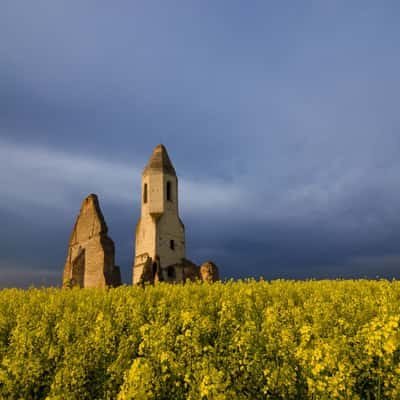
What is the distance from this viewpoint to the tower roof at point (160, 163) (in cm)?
3838

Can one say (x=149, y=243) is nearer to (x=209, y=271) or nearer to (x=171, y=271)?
(x=171, y=271)

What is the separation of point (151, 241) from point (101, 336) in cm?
2992

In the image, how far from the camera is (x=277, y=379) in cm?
394

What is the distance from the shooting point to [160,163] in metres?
38.7

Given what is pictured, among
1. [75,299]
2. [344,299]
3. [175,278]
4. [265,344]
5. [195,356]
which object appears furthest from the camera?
[175,278]

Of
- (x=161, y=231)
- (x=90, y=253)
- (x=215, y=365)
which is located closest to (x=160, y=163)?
(x=161, y=231)

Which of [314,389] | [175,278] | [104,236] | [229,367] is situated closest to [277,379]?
[314,389]

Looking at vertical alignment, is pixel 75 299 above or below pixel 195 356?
above

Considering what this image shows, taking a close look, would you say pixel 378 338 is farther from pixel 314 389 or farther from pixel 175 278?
pixel 175 278

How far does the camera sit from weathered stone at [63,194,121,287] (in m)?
26.7

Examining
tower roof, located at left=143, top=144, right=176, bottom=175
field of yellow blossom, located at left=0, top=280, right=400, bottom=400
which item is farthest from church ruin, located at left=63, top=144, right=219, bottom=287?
field of yellow blossom, located at left=0, top=280, right=400, bottom=400

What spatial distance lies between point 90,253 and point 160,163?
13819 millimetres

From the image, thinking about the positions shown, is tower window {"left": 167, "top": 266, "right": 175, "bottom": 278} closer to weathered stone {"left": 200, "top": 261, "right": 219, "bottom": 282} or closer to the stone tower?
the stone tower

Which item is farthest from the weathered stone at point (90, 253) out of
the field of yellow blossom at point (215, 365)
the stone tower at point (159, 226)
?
the field of yellow blossom at point (215, 365)
